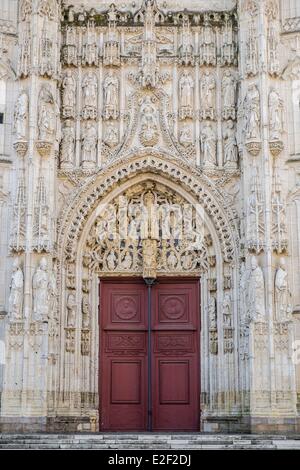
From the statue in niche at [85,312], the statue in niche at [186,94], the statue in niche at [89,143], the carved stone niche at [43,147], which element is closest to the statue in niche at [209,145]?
the statue in niche at [186,94]

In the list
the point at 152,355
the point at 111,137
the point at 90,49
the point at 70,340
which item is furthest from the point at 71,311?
the point at 90,49

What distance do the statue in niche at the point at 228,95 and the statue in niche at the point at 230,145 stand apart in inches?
7.2

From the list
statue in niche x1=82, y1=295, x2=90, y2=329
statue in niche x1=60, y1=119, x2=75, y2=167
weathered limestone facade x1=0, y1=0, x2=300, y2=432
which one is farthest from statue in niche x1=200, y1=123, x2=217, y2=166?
statue in niche x1=82, y1=295, x2=90, y2=329

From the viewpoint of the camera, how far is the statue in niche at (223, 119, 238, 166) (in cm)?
1931

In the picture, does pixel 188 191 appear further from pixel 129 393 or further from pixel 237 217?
pixel 129 393

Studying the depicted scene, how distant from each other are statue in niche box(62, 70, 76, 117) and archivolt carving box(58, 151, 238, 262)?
1651 mm

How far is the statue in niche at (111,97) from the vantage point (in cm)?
1961

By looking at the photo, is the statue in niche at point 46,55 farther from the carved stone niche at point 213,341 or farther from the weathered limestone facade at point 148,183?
the carved stone niche at point 213,341

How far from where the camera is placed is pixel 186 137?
64.1 ft

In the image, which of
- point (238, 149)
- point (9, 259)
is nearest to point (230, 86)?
point (238, 149)

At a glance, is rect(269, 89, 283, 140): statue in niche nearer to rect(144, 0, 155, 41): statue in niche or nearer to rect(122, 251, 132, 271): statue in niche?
rect(144, 0, 155, 41): statue in niche

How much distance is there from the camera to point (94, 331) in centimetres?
1906

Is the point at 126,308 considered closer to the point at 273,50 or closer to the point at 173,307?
the point at 173,307

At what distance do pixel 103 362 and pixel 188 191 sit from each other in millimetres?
4299
